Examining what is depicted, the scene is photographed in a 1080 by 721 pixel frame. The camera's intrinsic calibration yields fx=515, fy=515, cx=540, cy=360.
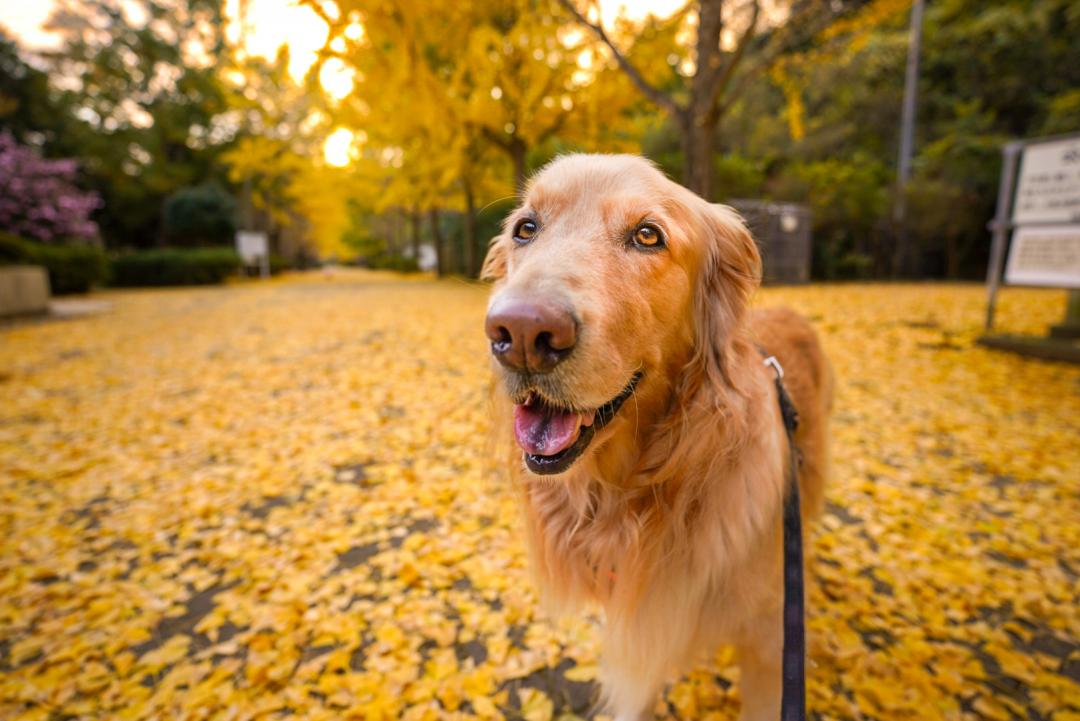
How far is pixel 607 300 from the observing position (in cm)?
133

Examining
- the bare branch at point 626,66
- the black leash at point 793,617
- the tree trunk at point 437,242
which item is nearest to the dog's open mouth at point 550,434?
the black leash at point 793,617

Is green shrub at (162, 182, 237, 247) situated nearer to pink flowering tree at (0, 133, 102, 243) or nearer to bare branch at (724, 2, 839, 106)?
pink flowering tree at (0, 133, 102, 243)

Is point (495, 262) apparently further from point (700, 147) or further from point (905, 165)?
point (905, 165)

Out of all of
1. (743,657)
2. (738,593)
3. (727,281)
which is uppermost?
(727,281)

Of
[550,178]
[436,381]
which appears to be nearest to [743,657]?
[550,178]

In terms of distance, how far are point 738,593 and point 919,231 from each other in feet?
64.3

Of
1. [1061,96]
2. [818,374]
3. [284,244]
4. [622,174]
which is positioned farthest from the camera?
[284,244]

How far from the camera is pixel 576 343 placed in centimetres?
121

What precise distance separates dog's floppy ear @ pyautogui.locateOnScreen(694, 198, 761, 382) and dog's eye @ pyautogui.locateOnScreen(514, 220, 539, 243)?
547mm

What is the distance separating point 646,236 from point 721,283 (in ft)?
1.19

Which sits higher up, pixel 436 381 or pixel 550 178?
pixel 550 178

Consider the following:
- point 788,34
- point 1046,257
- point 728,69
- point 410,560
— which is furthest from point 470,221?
point 410,560

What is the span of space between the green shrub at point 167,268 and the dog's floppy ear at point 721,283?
83.6ft

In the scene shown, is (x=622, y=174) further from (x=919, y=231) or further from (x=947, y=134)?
(x=947, y=134)
